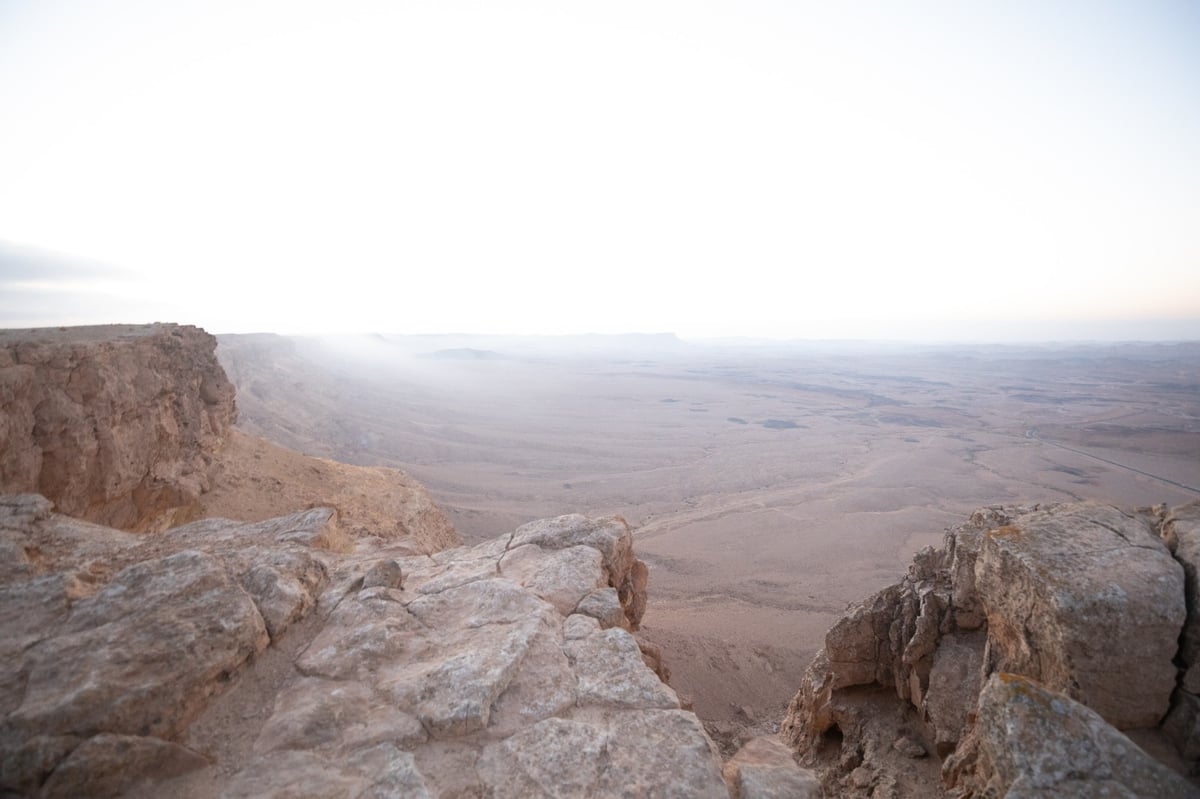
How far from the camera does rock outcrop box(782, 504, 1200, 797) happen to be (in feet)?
9.96

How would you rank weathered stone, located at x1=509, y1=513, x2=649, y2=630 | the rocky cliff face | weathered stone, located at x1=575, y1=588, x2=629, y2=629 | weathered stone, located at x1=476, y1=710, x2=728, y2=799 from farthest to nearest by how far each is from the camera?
the rocky cliff face → weathered stone, located at x1=509, y1=513, x2=649, y2=630 → weathered stone, located at x1=575, y1=588, x2=629, y2=629 → weathered stone, located at x1=476, y1=710, x2=728, y2=799

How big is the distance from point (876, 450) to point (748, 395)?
83.0 feet

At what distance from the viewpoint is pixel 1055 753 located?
9.21 ft

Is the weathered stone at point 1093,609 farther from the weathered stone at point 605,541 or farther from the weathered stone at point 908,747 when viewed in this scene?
the weathered stone at point 605,541

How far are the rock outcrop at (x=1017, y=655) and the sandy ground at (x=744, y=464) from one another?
10.8 feet

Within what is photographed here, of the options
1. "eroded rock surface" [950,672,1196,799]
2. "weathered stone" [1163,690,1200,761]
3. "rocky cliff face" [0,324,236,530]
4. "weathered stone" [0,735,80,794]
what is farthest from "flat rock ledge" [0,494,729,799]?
"rocky cliff face" [0,324,236,530]

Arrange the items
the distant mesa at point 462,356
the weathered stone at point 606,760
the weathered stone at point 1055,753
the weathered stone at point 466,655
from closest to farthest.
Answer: the weathered stone at point 1055,753 → the weathered stone at point 606,760 → the weathered stone at point 466,655 → the distant mesa at point 462,356

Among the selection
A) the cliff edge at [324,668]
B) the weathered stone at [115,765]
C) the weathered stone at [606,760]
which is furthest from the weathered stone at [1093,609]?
the weathered stone at [115,765]

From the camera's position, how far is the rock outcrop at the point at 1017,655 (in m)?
3.04

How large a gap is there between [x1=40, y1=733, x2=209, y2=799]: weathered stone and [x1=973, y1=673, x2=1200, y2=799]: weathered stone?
4819 millimetres

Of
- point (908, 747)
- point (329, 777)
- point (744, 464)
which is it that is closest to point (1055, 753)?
point (908, 747)

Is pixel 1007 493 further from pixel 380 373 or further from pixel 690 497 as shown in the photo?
pixel 380 373

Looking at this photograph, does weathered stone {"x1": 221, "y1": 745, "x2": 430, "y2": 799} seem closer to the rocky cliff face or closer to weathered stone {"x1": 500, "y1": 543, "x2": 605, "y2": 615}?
weathered stone {"x1": 500, "y1": 543, "x2": 605, "y2": 615}

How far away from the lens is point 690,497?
23.5 m
